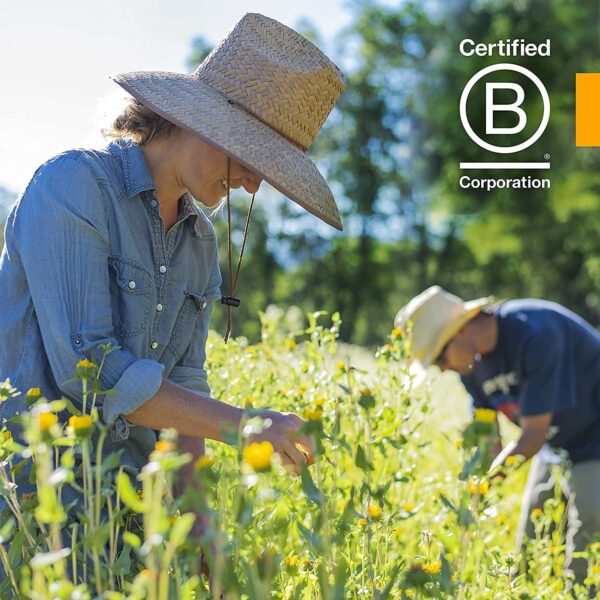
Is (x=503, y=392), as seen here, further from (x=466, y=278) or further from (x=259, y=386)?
(x=466, y=278)

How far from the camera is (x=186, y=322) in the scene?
78.5 inches

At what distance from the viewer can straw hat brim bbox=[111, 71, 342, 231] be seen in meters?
1.67

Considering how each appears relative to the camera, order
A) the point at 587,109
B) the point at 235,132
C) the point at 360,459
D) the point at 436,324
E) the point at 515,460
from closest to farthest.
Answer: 1. the point at 360,459
2. the point at 235,132
3. the point at 515,460
4. the point at 436,324
5. the point at 587,109

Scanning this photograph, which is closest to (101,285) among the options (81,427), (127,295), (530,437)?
(127,295)

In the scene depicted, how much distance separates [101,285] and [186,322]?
42cm

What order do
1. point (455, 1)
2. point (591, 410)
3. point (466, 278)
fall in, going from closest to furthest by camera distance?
1. point (591, 410)
2. point (455, 1)
3. point (466, 278)

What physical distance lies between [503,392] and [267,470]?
308 cm

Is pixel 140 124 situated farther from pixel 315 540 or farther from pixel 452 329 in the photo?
pixel 452 329

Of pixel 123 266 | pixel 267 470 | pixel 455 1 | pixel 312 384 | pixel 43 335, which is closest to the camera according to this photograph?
pixel 267 470

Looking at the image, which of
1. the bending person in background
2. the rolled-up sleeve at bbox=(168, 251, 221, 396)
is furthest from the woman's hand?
the bending person in background

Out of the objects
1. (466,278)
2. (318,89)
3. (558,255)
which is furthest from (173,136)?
(466,278)

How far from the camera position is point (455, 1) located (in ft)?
65.0

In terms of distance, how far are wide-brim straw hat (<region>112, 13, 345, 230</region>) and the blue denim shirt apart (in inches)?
6.4

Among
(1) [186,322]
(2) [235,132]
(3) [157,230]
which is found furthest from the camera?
(1) [186,322]
